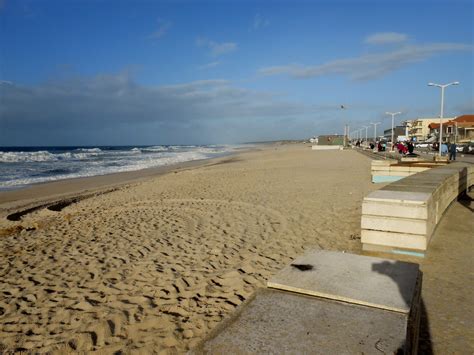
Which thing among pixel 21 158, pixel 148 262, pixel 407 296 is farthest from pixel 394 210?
pixel 21 158

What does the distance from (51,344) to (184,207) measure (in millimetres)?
7284

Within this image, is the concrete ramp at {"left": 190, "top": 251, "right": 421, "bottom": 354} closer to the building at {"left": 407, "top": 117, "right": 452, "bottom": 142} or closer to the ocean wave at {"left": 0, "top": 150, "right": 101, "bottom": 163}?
the ocean wave at {"left": 0, "top": 150, "right": 101, "bottom": 163}

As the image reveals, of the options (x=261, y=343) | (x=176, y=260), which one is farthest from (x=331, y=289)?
(x=176, y=260)

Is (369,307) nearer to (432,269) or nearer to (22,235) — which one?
(432,269)

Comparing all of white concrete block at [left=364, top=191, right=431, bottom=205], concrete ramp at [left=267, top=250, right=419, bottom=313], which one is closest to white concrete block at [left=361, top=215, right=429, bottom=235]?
white concrete block at [left=364, top=191, right=431, bottom=205]

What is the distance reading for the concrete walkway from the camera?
2.88 metres

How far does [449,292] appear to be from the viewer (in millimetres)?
3766

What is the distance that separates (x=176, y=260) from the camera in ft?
19.4

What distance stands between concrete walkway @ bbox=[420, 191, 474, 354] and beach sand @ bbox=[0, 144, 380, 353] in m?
1.34

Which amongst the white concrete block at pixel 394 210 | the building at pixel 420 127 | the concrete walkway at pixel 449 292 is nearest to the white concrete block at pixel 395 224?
the white concrete block at pixel 394 210

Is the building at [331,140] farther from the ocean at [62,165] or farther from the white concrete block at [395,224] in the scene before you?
the white concrete block at [395,224]

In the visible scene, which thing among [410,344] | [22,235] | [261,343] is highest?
[261,343]

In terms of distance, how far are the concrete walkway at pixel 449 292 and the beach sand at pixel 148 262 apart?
1340 mm

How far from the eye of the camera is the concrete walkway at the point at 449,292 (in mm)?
2881
